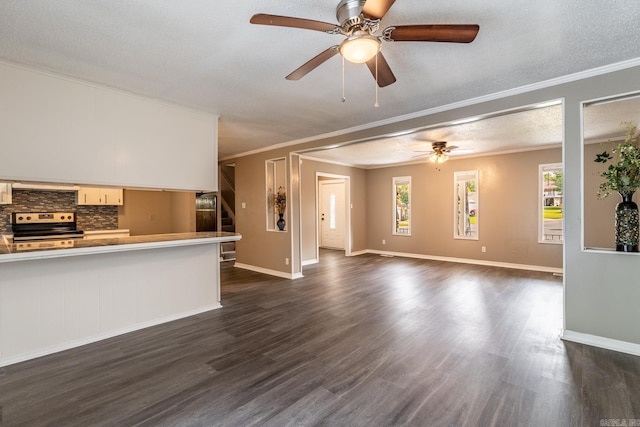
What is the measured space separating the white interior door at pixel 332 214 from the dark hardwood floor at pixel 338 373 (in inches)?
193

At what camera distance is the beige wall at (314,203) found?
6.94m

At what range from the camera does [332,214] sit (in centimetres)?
895

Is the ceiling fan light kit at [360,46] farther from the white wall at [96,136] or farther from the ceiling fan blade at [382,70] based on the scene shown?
the white wall at [96,136]

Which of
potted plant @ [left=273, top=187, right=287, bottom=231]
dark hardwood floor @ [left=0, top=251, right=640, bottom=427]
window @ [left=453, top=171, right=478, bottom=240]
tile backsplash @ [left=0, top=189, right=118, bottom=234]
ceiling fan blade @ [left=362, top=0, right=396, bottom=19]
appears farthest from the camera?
window @ [left=453, top=171, right=478, bottom=240]

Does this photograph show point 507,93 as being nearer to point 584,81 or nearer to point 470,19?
point 584,81

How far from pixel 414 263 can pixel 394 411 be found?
17.3 ft

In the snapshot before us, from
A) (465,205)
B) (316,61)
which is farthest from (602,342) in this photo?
(465,205)

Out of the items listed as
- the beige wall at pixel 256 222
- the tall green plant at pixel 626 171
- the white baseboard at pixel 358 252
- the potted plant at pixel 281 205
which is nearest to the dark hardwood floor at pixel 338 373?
the tall green plant at pixel 626 171

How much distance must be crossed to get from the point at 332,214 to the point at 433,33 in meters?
7.34

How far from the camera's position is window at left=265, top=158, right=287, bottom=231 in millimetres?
5695

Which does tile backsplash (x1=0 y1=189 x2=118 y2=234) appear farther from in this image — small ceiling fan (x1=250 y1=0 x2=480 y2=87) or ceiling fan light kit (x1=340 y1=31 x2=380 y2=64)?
ceiling fan light kit (x1=340 y1=31 x2=380 y2=64)

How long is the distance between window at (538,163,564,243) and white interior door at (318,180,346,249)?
4.62 metres

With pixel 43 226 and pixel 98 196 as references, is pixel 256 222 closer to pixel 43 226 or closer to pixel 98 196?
pixel 98 196

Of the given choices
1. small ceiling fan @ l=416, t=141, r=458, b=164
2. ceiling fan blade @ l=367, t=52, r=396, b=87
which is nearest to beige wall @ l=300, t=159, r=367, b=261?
small ceiling fan @ l=416, t=141, r=458, b=164
